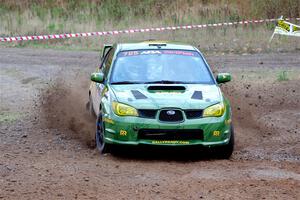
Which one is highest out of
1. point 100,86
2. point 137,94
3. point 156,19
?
point 137,94

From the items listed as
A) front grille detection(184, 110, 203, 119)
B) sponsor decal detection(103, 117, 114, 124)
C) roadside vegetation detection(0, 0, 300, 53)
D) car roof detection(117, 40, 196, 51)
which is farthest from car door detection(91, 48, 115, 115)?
roadside vegetation detection(0, 0, 300, 53)

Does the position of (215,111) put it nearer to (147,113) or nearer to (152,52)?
(147,113)

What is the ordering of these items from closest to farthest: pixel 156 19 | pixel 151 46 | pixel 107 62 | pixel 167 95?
pixel 167 95
pixel 151 46
pixel 107 62
pixel 156 19

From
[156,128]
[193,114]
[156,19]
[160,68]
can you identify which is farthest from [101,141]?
[156,19]

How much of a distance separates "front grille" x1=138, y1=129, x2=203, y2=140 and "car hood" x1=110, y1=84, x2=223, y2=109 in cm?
31

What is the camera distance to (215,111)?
33.4 feet

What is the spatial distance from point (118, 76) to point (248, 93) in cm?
669

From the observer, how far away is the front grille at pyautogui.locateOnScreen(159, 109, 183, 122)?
998 cm

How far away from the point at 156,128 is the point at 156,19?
24.2 metres

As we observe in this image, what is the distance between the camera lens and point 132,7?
37.5m

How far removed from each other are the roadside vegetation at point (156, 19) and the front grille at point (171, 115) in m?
18.0

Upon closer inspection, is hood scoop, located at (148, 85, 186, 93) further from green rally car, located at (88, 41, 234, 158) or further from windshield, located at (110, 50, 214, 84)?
windshield, located at (110, 50, 214, 84)

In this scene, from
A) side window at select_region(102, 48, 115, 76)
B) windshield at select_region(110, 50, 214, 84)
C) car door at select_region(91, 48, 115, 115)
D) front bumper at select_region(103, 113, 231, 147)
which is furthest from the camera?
side window at select_region(102, 48, 115, 76)

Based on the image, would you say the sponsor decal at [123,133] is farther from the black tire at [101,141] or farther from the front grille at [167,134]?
the black tire at [101,141]
